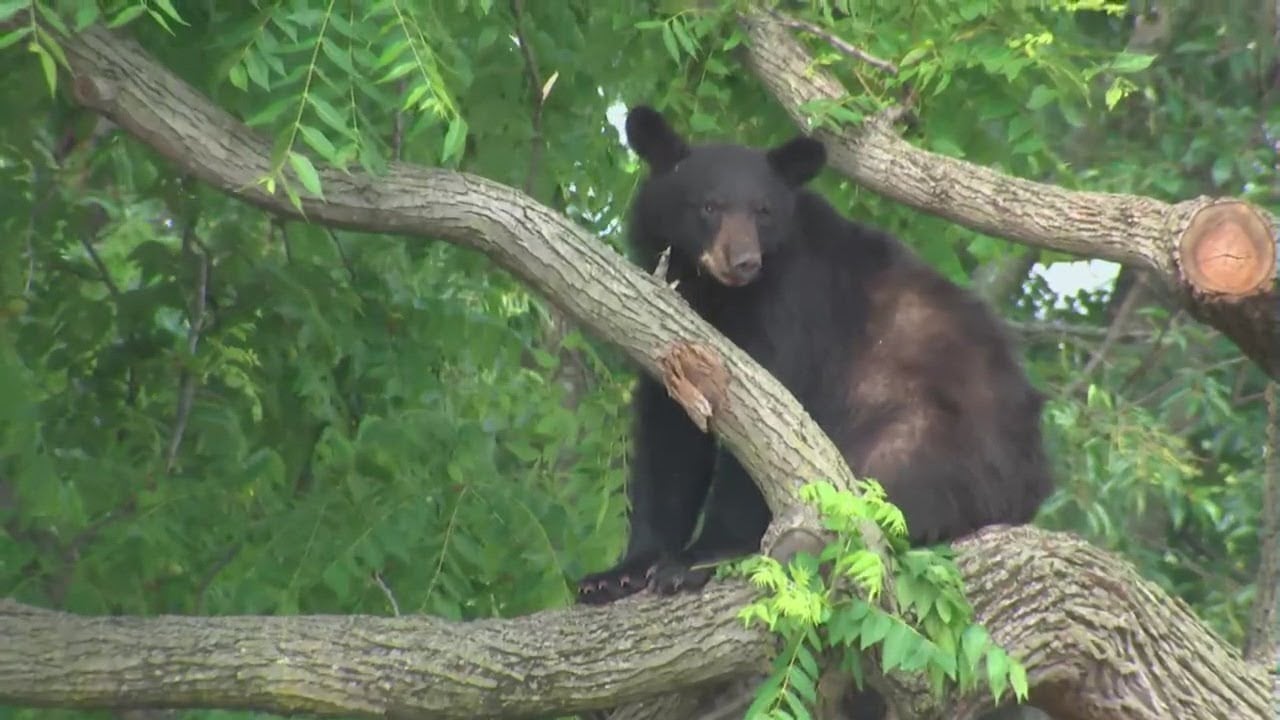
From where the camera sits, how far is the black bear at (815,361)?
5465 millimetres

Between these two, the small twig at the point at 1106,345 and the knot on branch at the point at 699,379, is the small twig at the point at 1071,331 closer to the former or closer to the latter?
the small twig at the point at 1106,345

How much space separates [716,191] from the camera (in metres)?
6.07

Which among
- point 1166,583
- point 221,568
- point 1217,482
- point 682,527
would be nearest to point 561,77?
point 682,527

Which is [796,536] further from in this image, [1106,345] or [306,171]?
[1106,345]

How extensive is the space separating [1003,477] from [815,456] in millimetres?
1302

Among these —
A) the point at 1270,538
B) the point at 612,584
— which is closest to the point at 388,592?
the point at 612,584

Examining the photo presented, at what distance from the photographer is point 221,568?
5.77 metres

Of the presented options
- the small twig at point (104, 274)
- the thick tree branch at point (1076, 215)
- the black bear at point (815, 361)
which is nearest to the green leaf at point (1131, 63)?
the thick tree branch at point (1076, 215)

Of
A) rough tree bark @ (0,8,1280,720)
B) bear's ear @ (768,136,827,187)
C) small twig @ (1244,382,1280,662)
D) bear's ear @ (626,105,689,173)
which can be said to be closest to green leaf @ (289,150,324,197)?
rough tree bark @ (0,8,1280,720)

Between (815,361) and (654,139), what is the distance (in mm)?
954

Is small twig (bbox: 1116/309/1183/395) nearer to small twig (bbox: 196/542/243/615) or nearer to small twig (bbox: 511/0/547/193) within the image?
small twig (bbox: 511/0/547/193)

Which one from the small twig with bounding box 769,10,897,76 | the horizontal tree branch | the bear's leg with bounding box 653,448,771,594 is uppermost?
the small twig with bounding box 769,10,897,76

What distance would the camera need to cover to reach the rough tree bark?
13.9ft

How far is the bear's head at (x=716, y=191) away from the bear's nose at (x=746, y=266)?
0.05m
